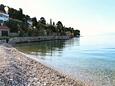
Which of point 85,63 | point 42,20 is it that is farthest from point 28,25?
point 85,63

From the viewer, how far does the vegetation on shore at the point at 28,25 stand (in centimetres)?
10025

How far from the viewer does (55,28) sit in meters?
154

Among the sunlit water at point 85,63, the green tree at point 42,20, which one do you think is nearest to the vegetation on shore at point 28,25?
the green tree at point 42,20

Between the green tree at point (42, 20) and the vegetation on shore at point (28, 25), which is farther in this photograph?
the green tree at point (42, 20)

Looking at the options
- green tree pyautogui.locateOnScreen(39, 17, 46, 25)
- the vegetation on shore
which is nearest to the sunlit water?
the vegetation on shore

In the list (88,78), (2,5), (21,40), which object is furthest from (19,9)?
(88,78)

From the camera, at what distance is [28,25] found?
397ft

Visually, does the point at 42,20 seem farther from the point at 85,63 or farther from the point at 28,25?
the point at 85,63

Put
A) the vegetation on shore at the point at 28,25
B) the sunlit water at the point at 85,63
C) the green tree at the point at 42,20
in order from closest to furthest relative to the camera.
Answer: the sunlit water at the point at 85,63, the vegetation on shore at the point at 28,25, the green tree at the point at 42,20

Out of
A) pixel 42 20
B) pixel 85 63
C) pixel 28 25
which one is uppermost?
pixel 42 20

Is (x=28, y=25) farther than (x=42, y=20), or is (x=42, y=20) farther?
(x=42, y=20)

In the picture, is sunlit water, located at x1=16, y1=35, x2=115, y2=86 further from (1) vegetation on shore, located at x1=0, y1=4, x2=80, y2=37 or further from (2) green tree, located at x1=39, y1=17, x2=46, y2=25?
(2) green tree, located at x1=39, y1=17, x2=46, y2=25

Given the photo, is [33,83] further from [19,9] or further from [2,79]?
[19,9]

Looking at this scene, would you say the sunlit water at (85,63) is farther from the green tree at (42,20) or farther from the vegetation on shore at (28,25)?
the green tree at (42,20)
